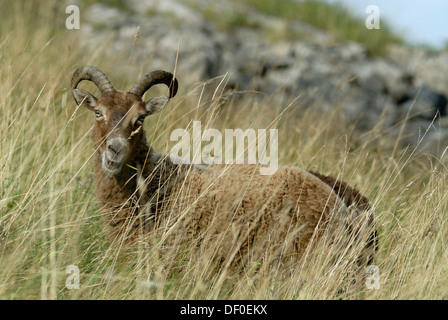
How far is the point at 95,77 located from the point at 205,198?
4.59ft

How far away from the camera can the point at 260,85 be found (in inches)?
463

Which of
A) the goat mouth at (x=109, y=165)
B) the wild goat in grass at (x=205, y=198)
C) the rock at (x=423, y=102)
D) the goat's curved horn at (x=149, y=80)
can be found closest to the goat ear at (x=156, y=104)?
the wild goat in grass at (x=205, y=198)

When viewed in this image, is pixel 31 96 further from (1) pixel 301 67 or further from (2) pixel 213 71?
(1) pixel 301 67

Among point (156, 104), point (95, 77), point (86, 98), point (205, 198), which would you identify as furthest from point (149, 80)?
point (205, 198)

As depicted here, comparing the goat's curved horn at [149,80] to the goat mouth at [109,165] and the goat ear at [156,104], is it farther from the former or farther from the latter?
the goat mouth at [109,165]

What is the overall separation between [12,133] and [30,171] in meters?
0.46

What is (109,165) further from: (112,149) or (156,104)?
(156,104)

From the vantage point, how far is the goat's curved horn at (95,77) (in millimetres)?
4703

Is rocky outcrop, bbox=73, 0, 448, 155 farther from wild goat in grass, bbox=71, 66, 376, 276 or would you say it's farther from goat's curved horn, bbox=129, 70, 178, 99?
wild goat in grass, bbox=71, 66, 376, 276

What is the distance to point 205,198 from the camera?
A: 461 cm

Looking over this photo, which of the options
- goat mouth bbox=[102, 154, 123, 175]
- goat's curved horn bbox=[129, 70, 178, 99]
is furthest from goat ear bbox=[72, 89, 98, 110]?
goat mouth bbox=[102, 154, 123, 175]

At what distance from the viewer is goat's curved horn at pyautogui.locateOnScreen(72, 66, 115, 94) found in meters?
4.70
